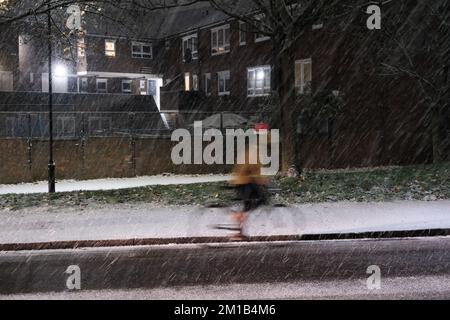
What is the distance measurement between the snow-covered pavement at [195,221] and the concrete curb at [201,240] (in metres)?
0.10

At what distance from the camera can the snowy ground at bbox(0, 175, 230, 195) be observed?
22.2m

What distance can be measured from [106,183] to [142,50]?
27.9 metres

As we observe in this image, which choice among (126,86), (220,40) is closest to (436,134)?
(220,40)

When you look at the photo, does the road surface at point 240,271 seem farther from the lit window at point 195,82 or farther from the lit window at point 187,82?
the lit window at point 187,82

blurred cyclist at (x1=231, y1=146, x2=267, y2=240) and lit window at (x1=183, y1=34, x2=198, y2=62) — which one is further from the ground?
lit window at (x1=183, y1=34, x2=198, y2=62)

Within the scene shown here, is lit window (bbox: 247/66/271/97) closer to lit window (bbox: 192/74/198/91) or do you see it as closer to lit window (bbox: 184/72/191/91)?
lit window (bbox: 192/74/198/91)

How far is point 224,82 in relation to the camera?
40.8m

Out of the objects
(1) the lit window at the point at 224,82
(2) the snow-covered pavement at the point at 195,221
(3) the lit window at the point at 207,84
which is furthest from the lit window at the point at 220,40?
Result: (2) the snow-covered pavement at the point at 195,221

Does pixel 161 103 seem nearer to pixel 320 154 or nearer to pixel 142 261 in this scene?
pixel 320 154

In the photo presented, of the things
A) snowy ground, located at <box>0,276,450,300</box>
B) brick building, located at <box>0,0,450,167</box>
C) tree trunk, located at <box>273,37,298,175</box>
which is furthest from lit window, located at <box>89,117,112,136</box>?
snowy ground, located at <box>0,276,450,300</box>

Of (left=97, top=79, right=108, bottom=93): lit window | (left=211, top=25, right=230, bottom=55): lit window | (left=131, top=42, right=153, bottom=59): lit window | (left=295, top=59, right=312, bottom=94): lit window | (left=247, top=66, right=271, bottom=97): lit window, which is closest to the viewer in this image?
(left=295, top=59, right=312, bottom=94): lit window

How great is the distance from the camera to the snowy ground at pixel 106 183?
73.0ft

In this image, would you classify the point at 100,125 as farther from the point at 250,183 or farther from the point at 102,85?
the point at 250,183

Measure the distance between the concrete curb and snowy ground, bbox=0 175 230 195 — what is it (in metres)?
10.7
